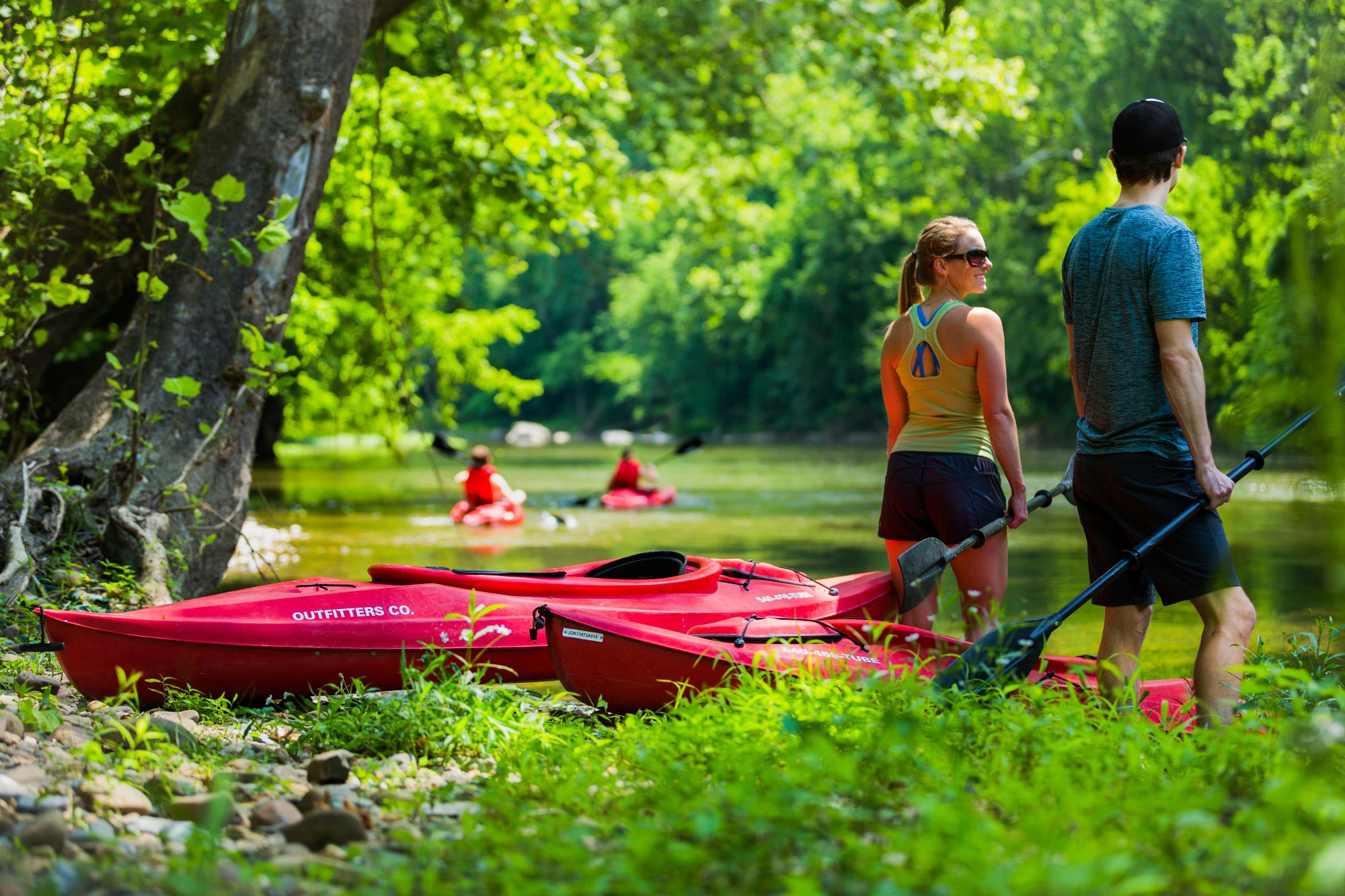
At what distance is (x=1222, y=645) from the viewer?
329 cm

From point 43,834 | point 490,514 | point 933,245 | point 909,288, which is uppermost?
point 933,245

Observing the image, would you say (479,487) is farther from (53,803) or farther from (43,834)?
(43,834)

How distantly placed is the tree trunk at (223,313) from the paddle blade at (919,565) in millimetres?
3125

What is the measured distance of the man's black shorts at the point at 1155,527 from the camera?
3285 millimetres

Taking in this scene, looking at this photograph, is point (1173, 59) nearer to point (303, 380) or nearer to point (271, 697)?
point (303, 380)

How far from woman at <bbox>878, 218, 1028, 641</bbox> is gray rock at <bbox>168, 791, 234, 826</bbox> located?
92.0 inches

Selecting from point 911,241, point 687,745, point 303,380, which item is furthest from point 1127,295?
point 911,241

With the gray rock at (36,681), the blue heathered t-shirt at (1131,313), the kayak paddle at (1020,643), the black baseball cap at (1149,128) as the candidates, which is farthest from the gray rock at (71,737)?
the black baseball cap at (1149,128)

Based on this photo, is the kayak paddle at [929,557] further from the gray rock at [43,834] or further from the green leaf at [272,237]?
the green leaf at [272,237]

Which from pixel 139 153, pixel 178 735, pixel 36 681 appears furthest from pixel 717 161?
pixel 178 735

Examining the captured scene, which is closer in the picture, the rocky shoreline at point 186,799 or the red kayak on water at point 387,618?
the rocky shoreline at point 186,799

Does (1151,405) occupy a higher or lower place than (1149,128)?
lower

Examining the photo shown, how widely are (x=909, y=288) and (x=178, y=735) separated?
2756 mm

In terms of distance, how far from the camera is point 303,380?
15383 millimetres
